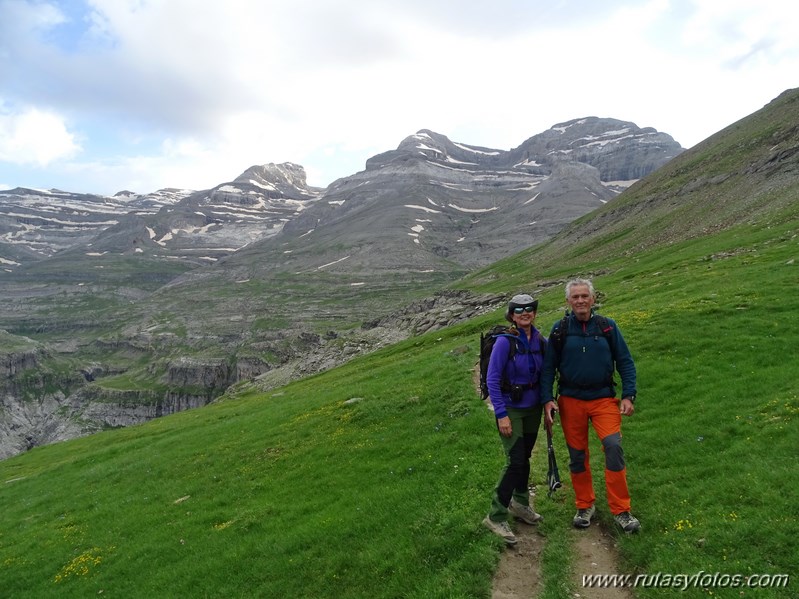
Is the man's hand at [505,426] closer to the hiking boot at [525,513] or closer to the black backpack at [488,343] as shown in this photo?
the black backpack at [488,343]

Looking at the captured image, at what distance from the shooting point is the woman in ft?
36.4

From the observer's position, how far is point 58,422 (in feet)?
584

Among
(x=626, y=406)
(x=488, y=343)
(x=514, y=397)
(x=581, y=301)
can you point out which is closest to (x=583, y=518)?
(x=626, y=406)

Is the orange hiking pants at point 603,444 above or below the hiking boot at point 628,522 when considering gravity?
above

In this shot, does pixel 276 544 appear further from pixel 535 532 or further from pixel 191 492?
pixel 191 492

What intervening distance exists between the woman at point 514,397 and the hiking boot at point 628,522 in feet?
7.13

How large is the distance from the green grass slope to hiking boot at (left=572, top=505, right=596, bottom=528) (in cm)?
30

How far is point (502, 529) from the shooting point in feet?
36.6

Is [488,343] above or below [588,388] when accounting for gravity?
above

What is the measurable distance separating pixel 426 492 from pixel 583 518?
16.1ft

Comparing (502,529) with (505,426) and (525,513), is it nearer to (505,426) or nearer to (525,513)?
(525,513)

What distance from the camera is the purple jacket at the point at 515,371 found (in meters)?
11.1

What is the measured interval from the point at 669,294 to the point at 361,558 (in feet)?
98.5

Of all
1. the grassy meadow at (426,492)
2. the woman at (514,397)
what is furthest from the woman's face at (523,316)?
the grassy meadow at (426,492)
